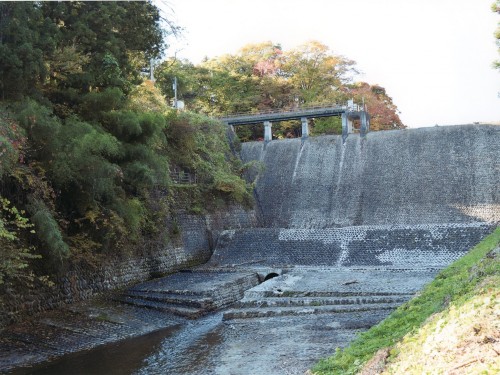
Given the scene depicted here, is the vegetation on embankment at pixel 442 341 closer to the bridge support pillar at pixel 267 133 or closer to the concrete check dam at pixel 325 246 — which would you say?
the concrete check dam at pixel 325 246

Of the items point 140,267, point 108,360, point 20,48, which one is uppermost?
point 20,48

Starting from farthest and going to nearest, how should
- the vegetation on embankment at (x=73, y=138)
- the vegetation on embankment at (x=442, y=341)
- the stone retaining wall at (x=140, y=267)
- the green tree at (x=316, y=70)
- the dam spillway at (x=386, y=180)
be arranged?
the green tree at (x=316, y=70) < the dam spillway at (x=386, y=180) < the stone retaining wall at (x=140, y=267) < the vegetation on embankment at (x=73, y=138) < the vegetation on embankment at (x=442, y=341)

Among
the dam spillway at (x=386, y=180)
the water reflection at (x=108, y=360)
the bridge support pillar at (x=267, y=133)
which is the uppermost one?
the bridge support pillar at (x=267, y=133)

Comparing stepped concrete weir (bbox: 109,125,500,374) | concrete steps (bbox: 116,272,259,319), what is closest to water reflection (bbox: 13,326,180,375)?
stepped concrete weir (bbox: 109,125,500,374)

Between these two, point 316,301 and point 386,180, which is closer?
point 316,301

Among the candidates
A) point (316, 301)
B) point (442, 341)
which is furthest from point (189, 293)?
point (442, 341)

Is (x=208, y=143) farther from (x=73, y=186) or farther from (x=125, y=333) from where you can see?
(x=125, y=333)

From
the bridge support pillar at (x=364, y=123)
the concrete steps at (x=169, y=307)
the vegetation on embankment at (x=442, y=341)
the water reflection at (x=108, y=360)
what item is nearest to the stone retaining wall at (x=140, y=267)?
the concrete steps at (x=169, y=307)

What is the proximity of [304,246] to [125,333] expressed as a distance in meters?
8.77

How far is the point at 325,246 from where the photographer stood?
18234mm

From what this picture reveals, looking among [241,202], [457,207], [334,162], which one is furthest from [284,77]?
[457,207]

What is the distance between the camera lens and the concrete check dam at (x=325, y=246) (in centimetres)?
994

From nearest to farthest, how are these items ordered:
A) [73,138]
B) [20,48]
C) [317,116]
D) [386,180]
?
[20,48] → [73,138] → [386,180] → [317,116]

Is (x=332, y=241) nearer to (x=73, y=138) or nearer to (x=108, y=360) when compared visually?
(x=73, y=138)
